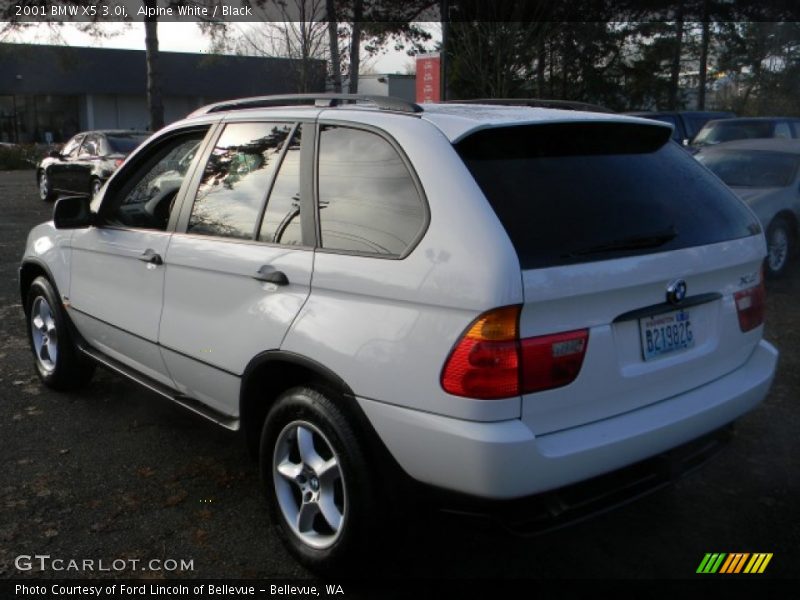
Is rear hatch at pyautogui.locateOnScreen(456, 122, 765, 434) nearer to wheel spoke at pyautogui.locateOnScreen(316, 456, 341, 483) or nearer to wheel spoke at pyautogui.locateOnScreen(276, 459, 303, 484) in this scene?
wheel spoke at pyautogui.locateOnScreen(316, 456, 341, 483)

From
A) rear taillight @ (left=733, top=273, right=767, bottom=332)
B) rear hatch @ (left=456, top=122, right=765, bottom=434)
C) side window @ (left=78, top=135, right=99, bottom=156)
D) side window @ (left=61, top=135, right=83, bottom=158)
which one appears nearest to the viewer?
rear hatch @ (left=456, top=122, right=765, bottom=434)

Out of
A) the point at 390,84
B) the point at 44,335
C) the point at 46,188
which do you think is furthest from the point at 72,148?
the point at 390,84

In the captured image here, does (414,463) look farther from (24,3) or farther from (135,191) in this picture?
(24,3)

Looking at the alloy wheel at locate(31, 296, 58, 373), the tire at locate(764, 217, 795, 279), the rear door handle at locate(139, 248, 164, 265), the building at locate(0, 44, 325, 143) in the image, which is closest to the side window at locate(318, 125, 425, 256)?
the rear door handle at locate(139, 248, 164, 265)

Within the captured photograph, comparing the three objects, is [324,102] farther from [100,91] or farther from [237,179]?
[100,91]

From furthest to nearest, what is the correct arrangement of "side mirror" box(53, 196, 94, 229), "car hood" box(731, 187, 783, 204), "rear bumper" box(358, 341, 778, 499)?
"car hood" box(731, 187, 783, 204), "side mirror" box(53, 196, 94, 229), "rear bumper" box(358, 341, 778, 499)

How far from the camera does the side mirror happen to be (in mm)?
4430

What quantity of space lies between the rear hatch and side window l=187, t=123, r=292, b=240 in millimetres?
1056

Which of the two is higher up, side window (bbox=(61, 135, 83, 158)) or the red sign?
the red sign

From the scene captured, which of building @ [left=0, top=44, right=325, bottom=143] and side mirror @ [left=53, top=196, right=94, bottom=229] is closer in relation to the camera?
side mirror @ [left=53, top=196, right=94, bottom=229]

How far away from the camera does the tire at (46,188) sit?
1806 cm

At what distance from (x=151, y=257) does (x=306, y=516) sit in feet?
5.15

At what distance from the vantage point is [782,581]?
3078mm

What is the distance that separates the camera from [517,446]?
2.47 m
